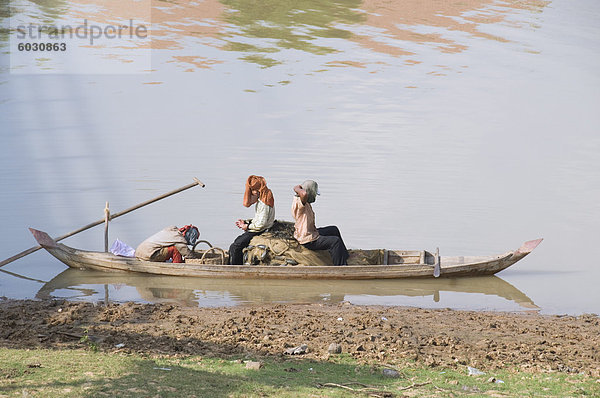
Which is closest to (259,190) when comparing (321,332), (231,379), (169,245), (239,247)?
(239,247)

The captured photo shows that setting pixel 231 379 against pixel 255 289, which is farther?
pixel 255 289

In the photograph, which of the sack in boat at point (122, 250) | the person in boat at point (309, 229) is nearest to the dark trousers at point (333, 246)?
the person in boat at point (309, 229)

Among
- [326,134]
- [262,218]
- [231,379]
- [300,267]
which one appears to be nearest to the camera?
[231,379]

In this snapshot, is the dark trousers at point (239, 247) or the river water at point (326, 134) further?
the river water at point (326, 134)

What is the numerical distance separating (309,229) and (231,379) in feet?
18.6

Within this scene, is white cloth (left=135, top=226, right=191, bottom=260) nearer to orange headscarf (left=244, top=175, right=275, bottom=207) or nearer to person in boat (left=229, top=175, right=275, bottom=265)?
person in boat (left=229, top=175, right=275, bottom=265)

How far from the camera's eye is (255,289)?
40.1 feet

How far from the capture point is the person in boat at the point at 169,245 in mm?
12609

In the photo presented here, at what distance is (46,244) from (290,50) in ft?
67.2

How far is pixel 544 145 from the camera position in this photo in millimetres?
21859

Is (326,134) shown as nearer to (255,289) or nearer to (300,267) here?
(300,267)

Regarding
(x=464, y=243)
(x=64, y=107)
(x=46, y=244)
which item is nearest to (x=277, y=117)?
(x=64, y=107)

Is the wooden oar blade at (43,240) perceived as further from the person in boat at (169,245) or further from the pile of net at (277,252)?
the pile of net at (277,252)

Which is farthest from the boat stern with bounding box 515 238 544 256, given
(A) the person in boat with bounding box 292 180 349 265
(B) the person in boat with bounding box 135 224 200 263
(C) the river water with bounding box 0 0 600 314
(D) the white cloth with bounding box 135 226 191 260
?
(D) the white cloth with bounding box 135 226 191 260
